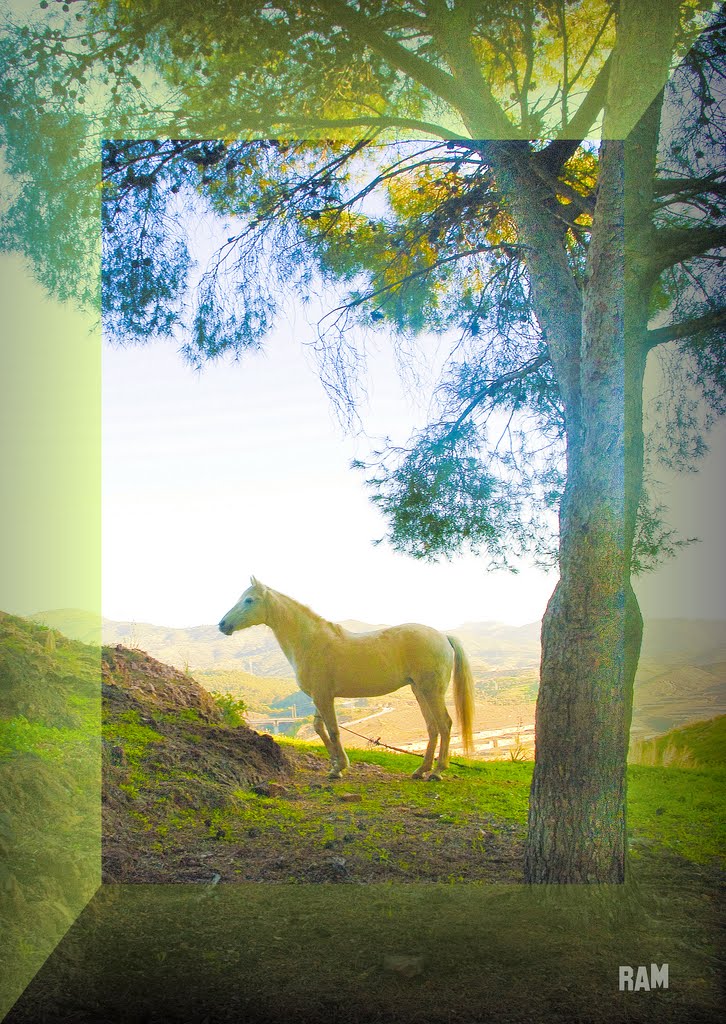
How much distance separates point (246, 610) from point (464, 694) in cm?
101

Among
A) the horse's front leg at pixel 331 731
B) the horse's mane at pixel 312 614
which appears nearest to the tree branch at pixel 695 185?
the horse's mane at pixel 312 614

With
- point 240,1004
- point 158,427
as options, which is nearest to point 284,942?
point 240,1004

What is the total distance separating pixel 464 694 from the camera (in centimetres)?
349

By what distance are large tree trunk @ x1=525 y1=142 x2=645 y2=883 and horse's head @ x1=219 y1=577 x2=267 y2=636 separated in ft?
4.24

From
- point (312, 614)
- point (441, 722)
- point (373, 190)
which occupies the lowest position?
point (441, 722)

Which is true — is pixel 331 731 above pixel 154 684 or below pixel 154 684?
below

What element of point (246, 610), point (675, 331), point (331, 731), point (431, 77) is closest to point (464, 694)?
point (331, 731)

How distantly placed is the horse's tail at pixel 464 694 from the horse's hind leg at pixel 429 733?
0.39 ft

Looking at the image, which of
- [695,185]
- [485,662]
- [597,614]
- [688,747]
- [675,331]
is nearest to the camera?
[597,614]

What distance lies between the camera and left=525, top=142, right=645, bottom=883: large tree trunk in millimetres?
2648

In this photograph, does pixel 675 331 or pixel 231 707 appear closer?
pixel 675 331

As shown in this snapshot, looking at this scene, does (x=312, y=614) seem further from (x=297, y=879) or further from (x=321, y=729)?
(x=297, y=879)

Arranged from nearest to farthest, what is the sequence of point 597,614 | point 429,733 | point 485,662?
1. point 597,614
2. point 485,662
3. point 429,733

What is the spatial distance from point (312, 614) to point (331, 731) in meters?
0.52
